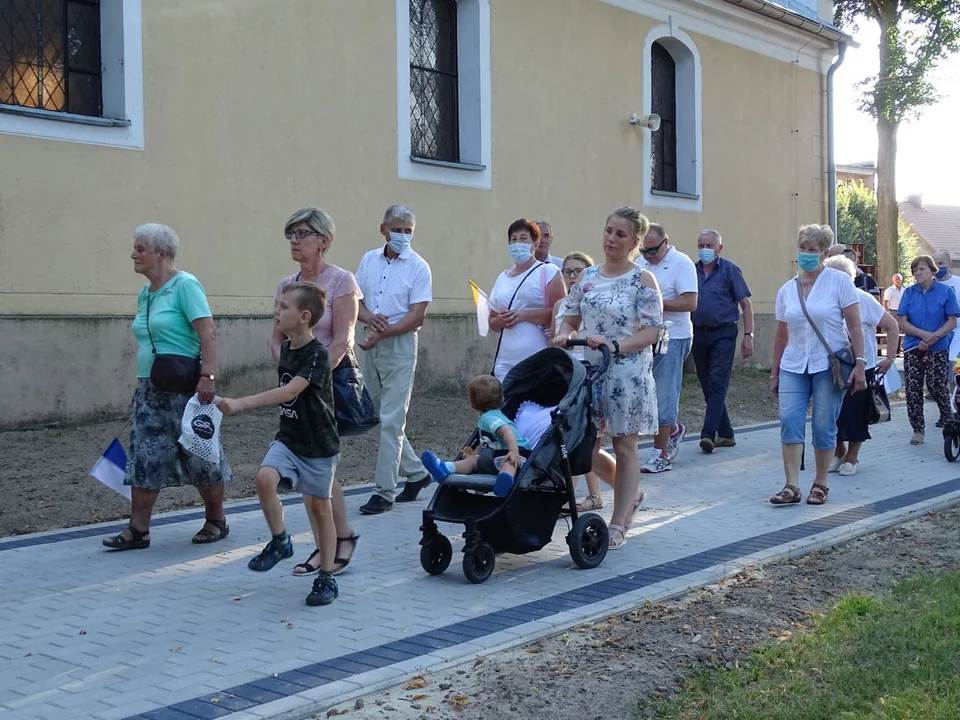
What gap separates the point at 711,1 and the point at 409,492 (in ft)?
45.3

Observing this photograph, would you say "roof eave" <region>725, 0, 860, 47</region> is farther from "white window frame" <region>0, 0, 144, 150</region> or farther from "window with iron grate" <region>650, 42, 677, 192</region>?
"white window frame" <region>0, 0, 144, 150</region>

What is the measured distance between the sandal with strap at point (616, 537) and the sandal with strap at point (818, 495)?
1996 millimetres

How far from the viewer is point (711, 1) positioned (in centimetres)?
1973

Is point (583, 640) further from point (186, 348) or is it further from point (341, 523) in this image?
point (186, 348)

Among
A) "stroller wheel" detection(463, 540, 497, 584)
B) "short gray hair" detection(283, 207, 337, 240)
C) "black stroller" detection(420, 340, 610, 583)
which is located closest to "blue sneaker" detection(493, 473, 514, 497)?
"black stroller" detection(420, 340, 610, 583)

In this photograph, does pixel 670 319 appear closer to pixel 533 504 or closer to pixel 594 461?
pixel 594 461

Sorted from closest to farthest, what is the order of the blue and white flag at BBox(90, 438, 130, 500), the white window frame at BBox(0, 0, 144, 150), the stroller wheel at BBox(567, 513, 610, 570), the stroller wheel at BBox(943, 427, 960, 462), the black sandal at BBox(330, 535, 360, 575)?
the black sandal at BBox(330, 535, 360, 575) < the stroller wheel at BBox(567, 513, 610, 570) < the blue and white flag at BBox(90, 438, 130, 500) < the stroller wheel at BBox(943, 427, 960, 462) < the white window frame at BBox(0, 0, 144, 150)

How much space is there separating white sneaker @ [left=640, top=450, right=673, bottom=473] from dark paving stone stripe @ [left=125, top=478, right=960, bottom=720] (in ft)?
6.94

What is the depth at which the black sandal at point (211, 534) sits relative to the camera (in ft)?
23.3

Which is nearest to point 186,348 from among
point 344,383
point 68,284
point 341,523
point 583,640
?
point 344,383

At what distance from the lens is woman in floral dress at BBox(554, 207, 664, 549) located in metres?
6.86

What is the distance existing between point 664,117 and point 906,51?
1430cm

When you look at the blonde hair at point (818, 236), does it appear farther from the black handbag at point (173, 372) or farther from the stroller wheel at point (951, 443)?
the black handbag at point (173, 372)

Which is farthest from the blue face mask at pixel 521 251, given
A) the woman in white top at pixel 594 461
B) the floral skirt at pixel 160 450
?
the floral skirt at pixel 160 450
